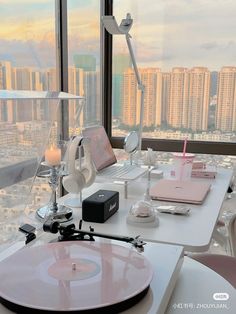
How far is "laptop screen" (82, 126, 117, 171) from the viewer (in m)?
1.68

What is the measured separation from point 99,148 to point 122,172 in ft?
0.58

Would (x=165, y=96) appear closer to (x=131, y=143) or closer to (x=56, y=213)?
(x=131, y=143)

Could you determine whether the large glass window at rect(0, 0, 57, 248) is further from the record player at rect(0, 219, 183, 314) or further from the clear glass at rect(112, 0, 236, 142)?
the clear glass at rect(112, 0, 236, 142)

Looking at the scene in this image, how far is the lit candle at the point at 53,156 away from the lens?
1271mm

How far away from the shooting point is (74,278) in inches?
26.0

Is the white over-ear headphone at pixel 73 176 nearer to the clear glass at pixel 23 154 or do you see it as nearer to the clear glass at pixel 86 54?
the clear glass at pixel 23 154

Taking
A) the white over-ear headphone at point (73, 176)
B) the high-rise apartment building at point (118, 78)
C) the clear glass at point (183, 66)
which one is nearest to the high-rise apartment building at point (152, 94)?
the clear glass at point (183, 66)

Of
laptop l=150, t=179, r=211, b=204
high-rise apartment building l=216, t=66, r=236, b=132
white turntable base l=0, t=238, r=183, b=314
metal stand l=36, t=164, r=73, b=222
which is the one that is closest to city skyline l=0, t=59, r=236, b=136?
high-rise apartment building l=216, t=66, r=236, b=132

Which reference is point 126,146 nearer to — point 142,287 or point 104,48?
point 104,48

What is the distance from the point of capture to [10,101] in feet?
3.48

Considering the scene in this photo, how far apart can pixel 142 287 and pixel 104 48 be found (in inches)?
99.0

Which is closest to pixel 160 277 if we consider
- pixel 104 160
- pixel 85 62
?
pixel 104 160

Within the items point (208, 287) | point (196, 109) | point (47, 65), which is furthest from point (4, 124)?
point (196, 109)

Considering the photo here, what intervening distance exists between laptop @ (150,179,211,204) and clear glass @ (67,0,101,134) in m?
0.83
